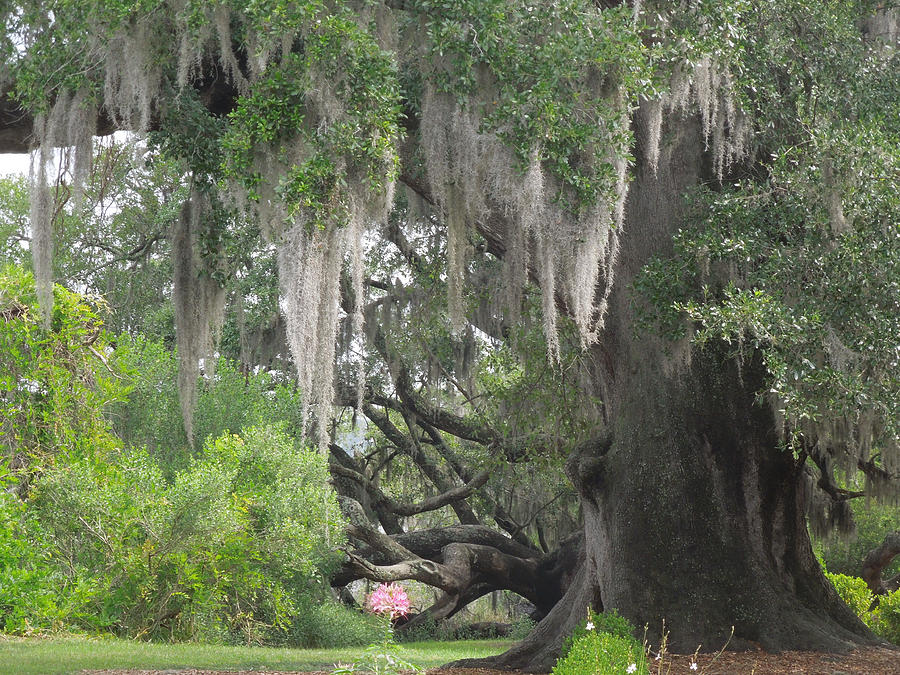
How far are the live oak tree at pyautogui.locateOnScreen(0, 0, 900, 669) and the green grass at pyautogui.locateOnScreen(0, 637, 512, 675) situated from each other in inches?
95.3

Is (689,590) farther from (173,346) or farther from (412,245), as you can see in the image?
(173,346)

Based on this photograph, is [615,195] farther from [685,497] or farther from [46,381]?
[46,381]

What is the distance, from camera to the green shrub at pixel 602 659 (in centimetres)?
512

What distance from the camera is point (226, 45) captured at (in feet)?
20.8

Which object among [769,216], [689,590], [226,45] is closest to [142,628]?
[689,590]

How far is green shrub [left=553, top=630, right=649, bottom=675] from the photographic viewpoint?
16.8 feet

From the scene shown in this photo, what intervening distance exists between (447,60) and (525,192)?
1.19 m

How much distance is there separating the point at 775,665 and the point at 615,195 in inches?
152

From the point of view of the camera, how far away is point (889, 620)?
12.9 meters

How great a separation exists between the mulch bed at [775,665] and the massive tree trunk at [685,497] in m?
0.21

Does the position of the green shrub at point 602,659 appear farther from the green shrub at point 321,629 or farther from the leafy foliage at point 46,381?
the green shrub at point 321,629

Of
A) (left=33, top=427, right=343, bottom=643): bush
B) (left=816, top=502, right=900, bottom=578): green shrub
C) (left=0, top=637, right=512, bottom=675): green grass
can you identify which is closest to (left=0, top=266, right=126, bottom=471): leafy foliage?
(left=33, top=427, right=343, bottom=643): bush

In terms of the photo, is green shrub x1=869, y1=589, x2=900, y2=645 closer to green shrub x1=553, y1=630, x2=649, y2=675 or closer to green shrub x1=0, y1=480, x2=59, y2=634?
green shrub x1=553, y1=630, x2=649, y2=675

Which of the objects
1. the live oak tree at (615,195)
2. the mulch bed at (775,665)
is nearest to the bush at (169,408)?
the live oak tree at (615,195)
